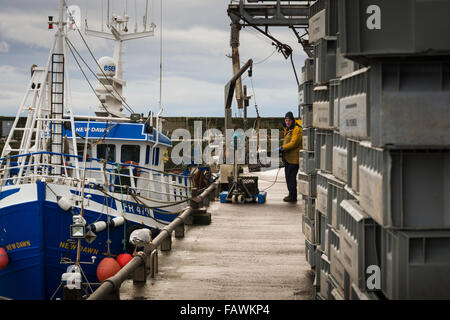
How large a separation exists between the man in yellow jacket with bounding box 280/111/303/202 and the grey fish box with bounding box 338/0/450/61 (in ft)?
27.8

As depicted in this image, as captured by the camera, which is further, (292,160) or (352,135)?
(292,160)

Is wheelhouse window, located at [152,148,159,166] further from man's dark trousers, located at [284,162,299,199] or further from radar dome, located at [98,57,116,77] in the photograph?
man's dark trousers, located at [284,162,299,199]

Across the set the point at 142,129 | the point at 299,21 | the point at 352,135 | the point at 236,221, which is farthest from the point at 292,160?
the point at 352,135

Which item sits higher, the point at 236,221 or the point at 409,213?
the point at 409,213

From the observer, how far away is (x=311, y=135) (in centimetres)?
625

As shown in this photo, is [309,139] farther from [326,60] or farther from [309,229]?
[326,60]

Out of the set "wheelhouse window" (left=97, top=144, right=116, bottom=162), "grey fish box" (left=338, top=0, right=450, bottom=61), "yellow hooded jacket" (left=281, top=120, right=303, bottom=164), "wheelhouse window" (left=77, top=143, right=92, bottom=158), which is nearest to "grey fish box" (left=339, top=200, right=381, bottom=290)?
"grey fish box" (left=338, top=0, right=450, bottom=61)

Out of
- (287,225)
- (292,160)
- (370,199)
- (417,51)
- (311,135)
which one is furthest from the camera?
(292,160)

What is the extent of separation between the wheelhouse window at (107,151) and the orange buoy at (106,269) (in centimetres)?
461

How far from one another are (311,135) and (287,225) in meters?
3.62

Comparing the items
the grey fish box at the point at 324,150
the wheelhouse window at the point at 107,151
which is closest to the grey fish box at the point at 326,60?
the grey fish box at the point at 324,150

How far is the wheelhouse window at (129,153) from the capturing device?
12.2m

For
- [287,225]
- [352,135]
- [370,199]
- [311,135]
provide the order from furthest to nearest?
[287,225] → [311,135] → [352,135] → [370,199]

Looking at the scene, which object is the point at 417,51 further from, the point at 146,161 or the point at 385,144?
the point at 146,161
